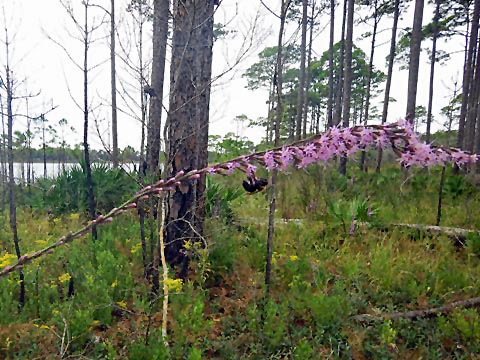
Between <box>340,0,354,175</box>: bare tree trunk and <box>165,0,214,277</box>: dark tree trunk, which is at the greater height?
<box>340,0,354,175</box>: bare tree trunk

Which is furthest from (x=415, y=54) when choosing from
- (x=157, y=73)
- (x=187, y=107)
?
(x=187, y=107)

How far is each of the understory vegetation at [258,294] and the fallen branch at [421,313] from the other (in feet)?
0.17

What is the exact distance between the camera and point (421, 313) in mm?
3955

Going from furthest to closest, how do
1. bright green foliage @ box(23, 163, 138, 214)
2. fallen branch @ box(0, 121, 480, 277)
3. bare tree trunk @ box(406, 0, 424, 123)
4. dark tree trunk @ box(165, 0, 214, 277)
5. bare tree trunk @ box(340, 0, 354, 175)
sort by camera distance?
bare tree trunk @ box(340, 0, 354, 175) < bare tree trunk @ box(406, 0, 424, 123) < bright green foliage @ box(23, 163, 138, 214) < dark tree trunk @ box(165, 0, 214, 277) < fallen branch @ box(0, 121, 480, 277)

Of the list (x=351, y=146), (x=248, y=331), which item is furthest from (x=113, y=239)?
(x=351, y=146)

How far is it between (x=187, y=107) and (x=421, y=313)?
351cm

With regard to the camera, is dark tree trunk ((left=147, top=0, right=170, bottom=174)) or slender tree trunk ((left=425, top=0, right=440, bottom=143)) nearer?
dark tree trunk ((left=147, top=0, right=170, bottom=174))

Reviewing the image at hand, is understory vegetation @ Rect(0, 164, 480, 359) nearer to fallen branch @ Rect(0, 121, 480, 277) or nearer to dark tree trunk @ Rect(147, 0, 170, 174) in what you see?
dark tree trunk @ Rect(147, 0, 170, 174)

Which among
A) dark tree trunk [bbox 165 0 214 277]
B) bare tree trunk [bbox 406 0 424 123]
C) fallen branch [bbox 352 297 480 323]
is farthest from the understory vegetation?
bare tree trunk [bbox 406 0 424 123]

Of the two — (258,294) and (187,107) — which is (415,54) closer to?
(187,107)

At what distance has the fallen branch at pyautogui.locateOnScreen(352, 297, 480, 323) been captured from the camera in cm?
389

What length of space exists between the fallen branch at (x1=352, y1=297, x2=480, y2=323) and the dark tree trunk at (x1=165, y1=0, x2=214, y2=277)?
6.53ft

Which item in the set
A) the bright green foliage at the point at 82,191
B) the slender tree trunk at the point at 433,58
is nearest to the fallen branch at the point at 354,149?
the bright green foliage at the point at 82,191

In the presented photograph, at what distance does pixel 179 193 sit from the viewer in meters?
4.86
